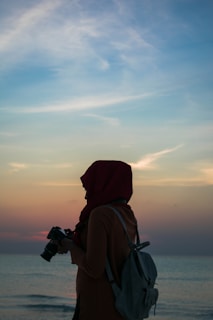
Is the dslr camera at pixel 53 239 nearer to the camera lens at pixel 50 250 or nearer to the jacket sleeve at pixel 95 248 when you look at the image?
the camera lens at pixel 50 250

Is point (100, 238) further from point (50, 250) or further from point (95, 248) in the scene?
point (50, 250)

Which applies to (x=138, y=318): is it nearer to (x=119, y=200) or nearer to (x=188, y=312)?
(x=119, y=200)

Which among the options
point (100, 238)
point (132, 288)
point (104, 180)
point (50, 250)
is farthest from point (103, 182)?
point (132, 288)

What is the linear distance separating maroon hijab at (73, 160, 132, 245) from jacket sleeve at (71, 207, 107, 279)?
13 cm

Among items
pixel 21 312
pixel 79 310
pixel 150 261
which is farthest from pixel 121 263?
pixel 21 312

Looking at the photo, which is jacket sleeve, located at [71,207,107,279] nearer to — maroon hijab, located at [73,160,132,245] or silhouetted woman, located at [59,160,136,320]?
silhouetted woman, located at [59,160,136,320]

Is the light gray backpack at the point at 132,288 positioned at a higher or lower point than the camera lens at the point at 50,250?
lower

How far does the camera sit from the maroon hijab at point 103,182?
279 centimetres

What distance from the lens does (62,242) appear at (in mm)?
2785

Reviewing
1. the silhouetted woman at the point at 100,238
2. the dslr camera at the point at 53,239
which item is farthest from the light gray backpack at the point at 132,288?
the dslr camera at the point at 53,239

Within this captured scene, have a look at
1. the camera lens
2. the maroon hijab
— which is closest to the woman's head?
the maroon hijab

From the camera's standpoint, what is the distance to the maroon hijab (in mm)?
2785

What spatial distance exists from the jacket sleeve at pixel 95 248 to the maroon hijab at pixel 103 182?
0.13 metres

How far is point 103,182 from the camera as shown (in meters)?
2.79
